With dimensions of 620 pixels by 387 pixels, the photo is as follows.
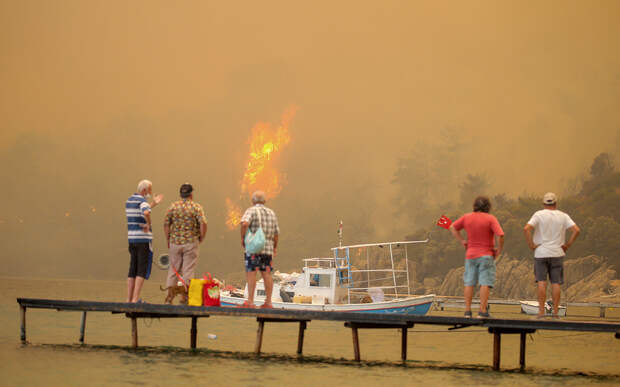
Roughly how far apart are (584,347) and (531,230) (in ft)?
56.2

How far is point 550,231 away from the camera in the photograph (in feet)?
52.1

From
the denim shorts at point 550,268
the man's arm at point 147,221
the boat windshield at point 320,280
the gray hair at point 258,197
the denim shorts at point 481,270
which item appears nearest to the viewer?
the denim shorts at point 481,270

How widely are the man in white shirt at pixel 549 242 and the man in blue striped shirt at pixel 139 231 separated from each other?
7.95 m

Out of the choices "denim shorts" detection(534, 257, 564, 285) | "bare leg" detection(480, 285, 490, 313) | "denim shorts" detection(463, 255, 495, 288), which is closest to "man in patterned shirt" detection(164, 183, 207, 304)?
"denim shorts" detection(463, 255, 495, 288)

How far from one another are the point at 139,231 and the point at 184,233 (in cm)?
102

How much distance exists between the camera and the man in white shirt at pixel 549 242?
15.9 m

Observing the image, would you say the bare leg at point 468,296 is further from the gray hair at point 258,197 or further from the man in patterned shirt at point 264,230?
the gray hair at point 258,197

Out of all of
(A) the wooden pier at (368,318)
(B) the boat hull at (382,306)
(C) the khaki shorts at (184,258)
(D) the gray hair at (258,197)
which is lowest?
(B) the boat hull at (382,306)

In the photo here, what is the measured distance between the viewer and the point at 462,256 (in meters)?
126

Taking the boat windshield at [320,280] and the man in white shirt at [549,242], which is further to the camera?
the boat windshield at [320,280]

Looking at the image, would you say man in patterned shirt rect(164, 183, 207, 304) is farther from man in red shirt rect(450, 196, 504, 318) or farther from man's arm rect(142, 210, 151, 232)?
man in red shirt rect(450, 196, 504, 318)

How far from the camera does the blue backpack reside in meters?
15.8

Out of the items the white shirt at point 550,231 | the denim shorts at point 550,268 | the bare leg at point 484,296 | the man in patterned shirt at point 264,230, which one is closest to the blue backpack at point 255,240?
the man in patterned shirt at point 264,230

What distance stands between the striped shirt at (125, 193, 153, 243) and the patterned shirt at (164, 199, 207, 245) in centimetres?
54
